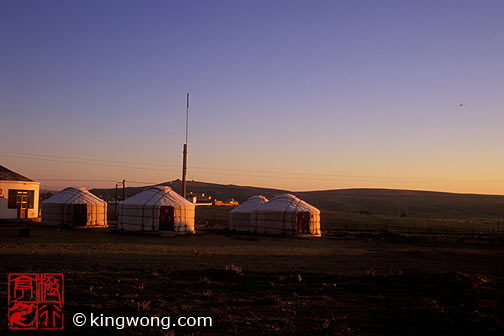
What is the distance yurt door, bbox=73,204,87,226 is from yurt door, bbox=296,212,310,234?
13669mm

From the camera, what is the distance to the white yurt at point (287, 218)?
28406 mm

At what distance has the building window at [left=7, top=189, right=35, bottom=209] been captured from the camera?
108ft

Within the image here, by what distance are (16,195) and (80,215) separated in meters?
7.49

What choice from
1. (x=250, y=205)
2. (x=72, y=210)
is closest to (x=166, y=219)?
(x=72, y=210)

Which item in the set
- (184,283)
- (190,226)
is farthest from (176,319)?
(190,226)

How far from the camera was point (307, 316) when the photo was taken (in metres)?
7.96

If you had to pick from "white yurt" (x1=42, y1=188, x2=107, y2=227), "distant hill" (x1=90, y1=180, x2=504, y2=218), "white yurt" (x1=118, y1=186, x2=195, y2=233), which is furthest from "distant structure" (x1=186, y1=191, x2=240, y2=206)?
"white yurt" (x1=118, y1=186, x2=195, y2=233)

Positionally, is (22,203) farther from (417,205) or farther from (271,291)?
(417,205)

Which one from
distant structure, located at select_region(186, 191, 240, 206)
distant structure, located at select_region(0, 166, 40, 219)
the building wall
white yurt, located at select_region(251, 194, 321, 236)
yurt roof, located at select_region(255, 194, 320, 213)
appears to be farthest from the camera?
distant structure, located at select_region(186, 191, 240, 206)

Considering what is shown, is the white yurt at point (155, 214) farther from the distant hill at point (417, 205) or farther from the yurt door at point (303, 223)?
the distant hill at point (417, 205)

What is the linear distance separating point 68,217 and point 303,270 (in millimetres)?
20534

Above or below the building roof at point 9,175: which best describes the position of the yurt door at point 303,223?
below

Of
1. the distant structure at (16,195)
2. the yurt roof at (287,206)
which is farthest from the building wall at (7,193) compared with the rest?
the yurt roof at (287,206)

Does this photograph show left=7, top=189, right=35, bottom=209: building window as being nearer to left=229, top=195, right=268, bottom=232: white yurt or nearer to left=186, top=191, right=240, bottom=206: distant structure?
left=229, top=195, right=268, bottom=232: white yurt
